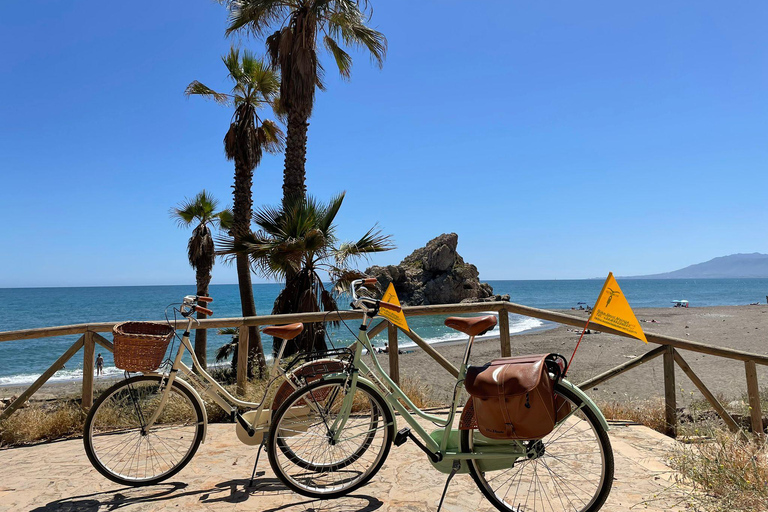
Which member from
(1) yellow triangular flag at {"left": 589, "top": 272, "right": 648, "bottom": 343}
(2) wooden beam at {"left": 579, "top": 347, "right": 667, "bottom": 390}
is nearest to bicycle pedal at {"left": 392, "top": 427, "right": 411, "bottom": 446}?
(1) yellow triangular flag at {"left": 589, "top": 272, "right": 648, "bottom": 343}

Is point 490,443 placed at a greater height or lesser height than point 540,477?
greater

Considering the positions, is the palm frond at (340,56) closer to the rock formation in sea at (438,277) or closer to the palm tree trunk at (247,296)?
the palm tree trunk at (247,296)

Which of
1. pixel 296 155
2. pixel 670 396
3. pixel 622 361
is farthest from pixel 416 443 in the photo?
pixel 622 361

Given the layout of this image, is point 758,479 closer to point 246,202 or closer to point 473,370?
point 473,370

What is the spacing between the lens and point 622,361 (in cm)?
1811

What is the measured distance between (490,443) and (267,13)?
458 inches

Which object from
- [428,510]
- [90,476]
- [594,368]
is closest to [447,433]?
[428,510]

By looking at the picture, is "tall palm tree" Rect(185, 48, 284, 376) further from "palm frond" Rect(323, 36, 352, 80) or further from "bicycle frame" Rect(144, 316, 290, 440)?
"bicycle frame" Rect(144, 316, 290, 440)

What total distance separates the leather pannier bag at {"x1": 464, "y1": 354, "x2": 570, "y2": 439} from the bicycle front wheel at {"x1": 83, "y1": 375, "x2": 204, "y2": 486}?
211 cm

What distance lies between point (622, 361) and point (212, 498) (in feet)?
59.7

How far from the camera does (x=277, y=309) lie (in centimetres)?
962

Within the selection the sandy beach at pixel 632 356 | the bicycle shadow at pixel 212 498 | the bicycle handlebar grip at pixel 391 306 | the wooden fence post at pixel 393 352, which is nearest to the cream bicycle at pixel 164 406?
the bicycle shadow at pixel 212 498

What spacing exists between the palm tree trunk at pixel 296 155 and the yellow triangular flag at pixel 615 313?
9152 millimetres

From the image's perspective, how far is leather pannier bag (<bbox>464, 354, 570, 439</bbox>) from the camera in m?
2.44
